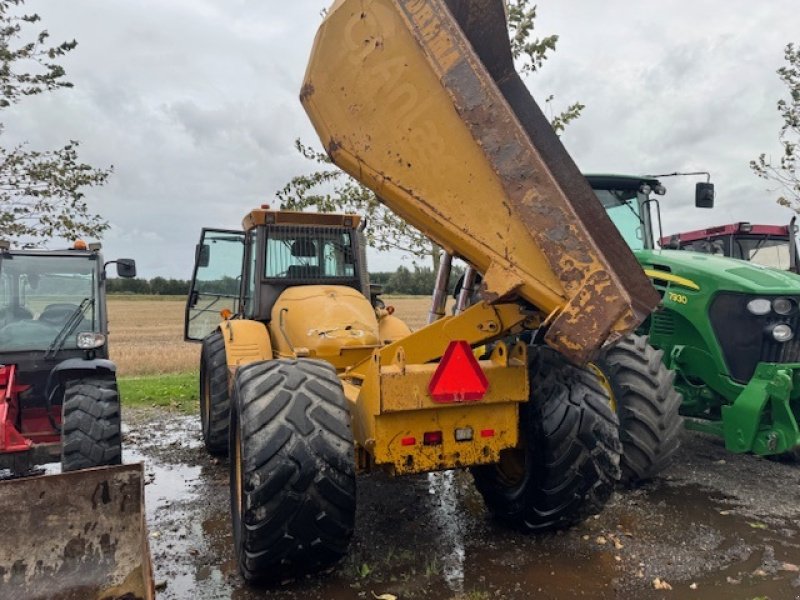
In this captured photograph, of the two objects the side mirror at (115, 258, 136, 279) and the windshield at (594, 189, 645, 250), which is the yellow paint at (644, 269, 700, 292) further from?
the side mirror at (115, 258, 136, 279)

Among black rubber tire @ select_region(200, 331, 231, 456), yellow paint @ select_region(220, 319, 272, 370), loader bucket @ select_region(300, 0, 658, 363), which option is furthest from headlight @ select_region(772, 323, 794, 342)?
black rubber tire @ select_region(200, 331, 231, 456)

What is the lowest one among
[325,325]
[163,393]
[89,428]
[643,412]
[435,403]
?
[163,393]

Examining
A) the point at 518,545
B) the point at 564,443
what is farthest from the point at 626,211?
the point at 518,545

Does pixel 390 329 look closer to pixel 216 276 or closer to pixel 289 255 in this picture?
pixel 289 255

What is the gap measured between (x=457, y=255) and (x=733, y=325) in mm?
3537

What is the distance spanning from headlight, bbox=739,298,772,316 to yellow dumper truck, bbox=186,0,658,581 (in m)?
2.37

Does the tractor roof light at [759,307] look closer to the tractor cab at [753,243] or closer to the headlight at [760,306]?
the headlight at [760,306]

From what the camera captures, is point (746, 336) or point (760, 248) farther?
point (760, 248)

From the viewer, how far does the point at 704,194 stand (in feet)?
21.3

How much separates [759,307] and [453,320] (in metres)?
3.30

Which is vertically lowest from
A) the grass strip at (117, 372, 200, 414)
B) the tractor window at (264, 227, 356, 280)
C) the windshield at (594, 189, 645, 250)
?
the grass strip at (117, 372, 200, 414)

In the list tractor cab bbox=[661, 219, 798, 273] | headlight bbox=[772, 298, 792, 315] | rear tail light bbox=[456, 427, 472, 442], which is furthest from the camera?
tractor cab bbox=[661, 219, 798, 273]

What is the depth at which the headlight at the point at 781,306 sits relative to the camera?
5.59m

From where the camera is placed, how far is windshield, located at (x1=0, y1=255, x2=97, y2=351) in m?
5.32
